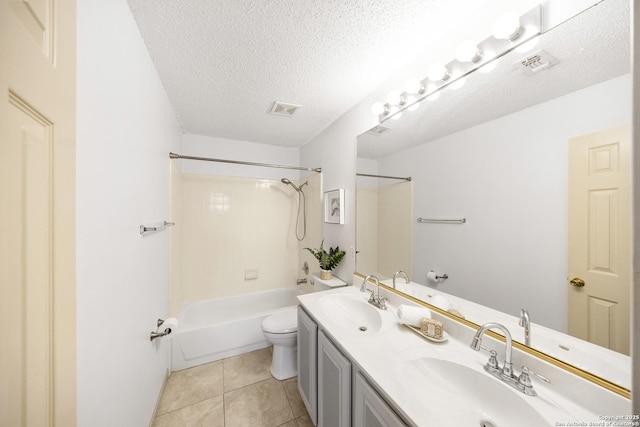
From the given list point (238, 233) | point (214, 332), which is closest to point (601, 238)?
point (214, 332)

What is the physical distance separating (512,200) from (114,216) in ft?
5.41

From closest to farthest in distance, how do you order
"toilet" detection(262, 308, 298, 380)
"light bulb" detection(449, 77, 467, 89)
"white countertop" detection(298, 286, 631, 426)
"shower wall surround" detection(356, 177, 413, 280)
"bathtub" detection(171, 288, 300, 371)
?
"white countertop" detection(298, 286, 631, 426) → "light bulb" detection(449, 77, 467, 89) → "shower wall surround" detection(356, 177, 413, 280) → "toilet" detection(262, 308, 298, 380) → "bathtub" detection(171, 288, 300, 371)

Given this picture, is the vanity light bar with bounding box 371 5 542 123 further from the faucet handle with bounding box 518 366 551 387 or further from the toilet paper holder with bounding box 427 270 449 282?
the faucet handle with bounding box 518 366 551 387

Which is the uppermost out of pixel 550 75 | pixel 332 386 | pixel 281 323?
pixel 550 75

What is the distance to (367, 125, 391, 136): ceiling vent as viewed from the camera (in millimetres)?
1587

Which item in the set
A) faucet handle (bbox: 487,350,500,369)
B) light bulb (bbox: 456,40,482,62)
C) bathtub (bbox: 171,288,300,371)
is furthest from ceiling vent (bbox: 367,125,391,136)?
bathtub (bbox: 171,288,300,371)

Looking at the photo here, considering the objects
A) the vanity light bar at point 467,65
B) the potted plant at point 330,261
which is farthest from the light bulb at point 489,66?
the potted plant at point 330,261

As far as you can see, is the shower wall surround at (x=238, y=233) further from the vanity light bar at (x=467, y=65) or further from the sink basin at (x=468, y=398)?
the sink basin at (x=468, y=398)

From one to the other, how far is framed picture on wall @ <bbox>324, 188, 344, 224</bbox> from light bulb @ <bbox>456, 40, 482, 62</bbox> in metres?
1.22

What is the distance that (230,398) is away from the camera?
168 centimetres

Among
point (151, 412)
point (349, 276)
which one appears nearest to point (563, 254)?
point (349, 276)

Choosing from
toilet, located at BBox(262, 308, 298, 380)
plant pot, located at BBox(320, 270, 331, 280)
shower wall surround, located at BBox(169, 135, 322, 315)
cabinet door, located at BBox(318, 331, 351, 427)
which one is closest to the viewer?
cabinet door, located at BBox(318, 331, 351, 427)

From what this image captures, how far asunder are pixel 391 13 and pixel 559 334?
59.4 inches

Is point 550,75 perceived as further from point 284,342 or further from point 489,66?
point 284,342
